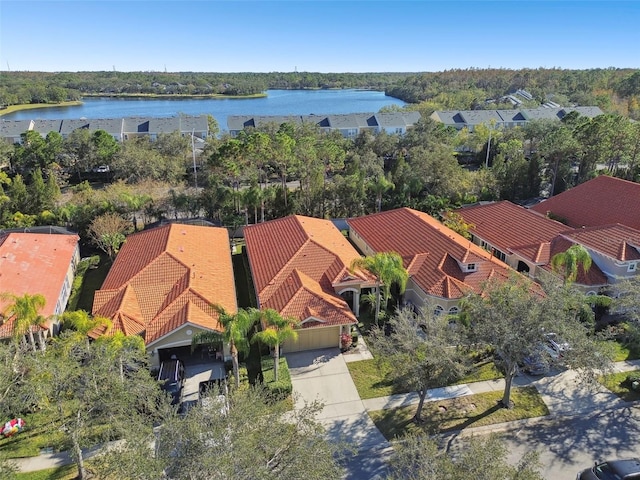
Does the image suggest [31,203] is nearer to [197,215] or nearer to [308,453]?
[197,215]

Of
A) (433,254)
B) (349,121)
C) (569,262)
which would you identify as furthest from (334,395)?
(349,121)

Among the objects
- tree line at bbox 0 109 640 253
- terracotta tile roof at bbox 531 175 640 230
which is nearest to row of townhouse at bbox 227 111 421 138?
tree line at bbox 0 109 640 253

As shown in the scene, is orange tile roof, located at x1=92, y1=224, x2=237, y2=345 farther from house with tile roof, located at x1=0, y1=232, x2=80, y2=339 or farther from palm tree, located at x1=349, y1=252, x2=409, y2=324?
palm tree, located at x1=349, y1=252, x2=409, y2=324

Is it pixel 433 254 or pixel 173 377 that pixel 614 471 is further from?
pixel 173 377

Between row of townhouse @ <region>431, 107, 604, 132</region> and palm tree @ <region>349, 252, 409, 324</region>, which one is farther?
row of townhouse @ <region>431, 107, 604, 132</region>

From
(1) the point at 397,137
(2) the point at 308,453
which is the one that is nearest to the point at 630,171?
(1) the point at 397,137
